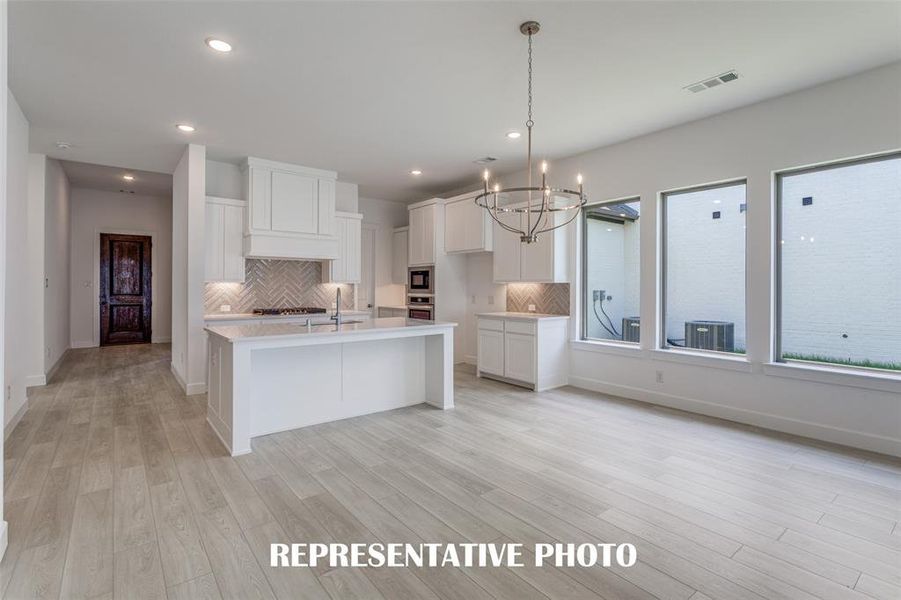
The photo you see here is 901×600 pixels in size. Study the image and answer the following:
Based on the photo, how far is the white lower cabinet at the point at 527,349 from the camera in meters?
5.29

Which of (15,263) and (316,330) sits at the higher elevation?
(15,263)

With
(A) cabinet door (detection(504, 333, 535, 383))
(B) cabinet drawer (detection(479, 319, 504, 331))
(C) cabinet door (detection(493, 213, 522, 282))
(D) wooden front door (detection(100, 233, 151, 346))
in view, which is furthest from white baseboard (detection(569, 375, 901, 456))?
(D) wooden front door (detection(100, 233, 151, 346))

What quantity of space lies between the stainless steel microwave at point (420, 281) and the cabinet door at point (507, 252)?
122 centimetres

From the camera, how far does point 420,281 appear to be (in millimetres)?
7219

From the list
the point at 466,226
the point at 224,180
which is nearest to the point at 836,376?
the point at 466,226

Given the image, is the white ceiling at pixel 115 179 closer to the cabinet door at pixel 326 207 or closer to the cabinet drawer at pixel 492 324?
the cabinet door at pixel 326 207

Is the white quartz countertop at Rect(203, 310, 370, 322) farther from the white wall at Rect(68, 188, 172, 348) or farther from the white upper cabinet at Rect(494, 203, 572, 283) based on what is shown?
the white wall at Rect(68, 188, 172, 348)

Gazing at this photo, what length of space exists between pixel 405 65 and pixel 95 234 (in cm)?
825

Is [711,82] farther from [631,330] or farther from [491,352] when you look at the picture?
[491,352]

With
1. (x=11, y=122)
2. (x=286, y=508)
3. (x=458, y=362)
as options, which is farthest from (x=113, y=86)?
(x=458, y=362)

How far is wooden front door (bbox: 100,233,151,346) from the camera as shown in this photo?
8.56 metres

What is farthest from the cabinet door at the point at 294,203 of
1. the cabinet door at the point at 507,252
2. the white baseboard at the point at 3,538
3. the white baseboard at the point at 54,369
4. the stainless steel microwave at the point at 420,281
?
the white baseboard at the point at 3,538

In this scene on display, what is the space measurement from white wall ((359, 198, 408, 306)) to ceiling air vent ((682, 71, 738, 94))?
547 centimetres

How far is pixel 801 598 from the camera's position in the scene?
71.1 inches
